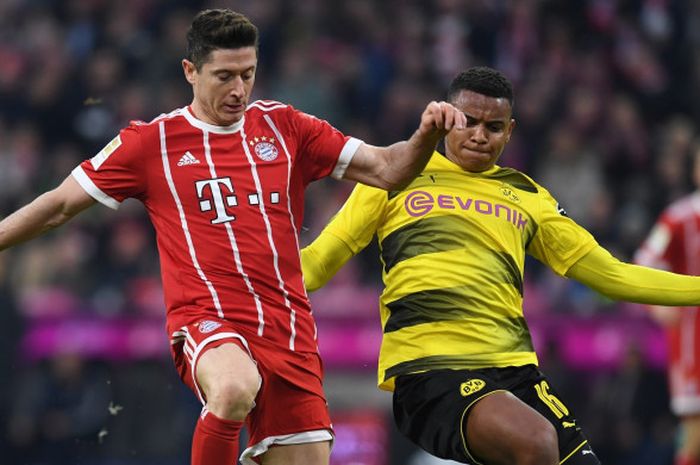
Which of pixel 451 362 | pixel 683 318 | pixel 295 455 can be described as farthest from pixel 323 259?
pixel 683 318

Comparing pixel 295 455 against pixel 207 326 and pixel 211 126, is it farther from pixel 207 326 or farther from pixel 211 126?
pixel 211 126

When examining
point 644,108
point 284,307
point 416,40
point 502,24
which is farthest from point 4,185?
point 284,307

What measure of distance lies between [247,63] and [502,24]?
926 centimetres

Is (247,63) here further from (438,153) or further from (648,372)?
(648,372)

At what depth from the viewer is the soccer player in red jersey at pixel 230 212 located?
5.22m

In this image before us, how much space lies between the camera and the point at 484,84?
231 inches

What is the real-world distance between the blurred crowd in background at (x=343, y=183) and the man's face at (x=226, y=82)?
12.8 feet

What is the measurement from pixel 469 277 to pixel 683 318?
11.8 feet

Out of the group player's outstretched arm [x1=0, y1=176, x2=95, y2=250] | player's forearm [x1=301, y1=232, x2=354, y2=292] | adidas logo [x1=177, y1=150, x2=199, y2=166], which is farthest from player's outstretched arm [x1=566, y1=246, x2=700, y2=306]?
player's outstretched arm [x1=0, y1=176, x2=95, y2=250]

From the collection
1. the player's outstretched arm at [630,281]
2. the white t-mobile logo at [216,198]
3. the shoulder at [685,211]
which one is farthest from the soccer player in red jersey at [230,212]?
the shoulder at [685,211]

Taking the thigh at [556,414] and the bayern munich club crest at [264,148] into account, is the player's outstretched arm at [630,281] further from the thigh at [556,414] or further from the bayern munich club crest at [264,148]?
the bayern munich club crest at [264,148]

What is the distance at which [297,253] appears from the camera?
214 inches

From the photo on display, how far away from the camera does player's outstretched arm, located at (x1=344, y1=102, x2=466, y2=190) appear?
4910 mm

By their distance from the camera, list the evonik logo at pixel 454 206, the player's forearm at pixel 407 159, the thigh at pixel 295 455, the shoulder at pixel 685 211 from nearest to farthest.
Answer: the player's forearm at pixel 407 159
the thigh at pixel 295 455
the evonik logo at pixel 454 206
the shoulder at pixel 685 211
